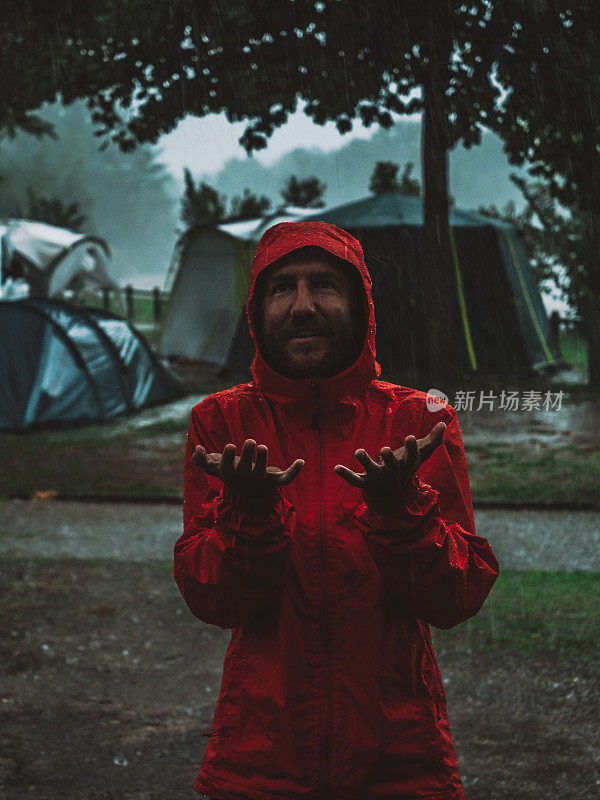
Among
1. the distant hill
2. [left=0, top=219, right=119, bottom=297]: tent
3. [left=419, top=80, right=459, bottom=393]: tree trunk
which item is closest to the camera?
[left=419, top=80, right=459, bottom=393]: tree trunk

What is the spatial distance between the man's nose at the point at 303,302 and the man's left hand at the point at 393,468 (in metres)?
0.38

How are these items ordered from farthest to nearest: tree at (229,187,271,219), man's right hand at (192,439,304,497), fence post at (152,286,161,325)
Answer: fence post at (152,286,161,325) < tree at (229,187,271,219) < man's right hand at (192,439,304,497)

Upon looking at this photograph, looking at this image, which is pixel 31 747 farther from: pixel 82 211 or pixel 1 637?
pixel 82 211

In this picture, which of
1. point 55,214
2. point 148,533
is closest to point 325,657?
point 148,533

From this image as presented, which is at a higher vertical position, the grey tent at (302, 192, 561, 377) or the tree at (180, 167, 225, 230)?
the tree at (180, 167, 225, 230)

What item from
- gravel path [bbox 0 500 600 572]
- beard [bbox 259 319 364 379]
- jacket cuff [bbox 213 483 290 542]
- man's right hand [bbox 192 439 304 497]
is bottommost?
gravel path [bbox 0 500 600 572]

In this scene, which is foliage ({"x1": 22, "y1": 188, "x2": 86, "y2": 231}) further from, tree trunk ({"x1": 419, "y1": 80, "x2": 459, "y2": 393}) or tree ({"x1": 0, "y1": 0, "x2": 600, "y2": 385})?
tree ({"x1": 0, "y1": 0, "x2": 600, "y2": 385})

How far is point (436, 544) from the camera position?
5.24ft

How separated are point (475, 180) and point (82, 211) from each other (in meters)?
69.9

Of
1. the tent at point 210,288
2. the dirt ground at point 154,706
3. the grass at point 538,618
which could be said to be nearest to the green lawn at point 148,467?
the grass at point 538,618

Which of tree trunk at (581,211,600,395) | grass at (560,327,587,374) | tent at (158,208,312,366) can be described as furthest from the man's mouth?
tent at (158,208,312,366)

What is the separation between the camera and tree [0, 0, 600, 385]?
3756 millimetres
